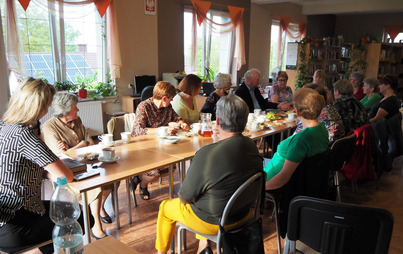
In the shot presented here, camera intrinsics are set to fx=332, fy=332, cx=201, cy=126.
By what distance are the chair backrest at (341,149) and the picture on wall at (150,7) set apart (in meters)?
4.83

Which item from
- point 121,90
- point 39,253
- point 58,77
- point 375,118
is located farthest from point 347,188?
point 58,77

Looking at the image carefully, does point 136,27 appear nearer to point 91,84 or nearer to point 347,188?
point 91,84

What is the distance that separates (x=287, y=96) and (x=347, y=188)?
179 cm

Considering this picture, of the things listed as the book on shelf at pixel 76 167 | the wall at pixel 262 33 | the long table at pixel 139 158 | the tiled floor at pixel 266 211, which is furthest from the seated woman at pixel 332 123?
the wall at pixel 262 33

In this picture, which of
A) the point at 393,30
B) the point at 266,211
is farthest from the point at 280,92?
the point at 393,30

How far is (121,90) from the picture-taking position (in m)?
6.21

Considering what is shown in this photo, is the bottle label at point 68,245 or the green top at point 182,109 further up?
the green top at point 182,109

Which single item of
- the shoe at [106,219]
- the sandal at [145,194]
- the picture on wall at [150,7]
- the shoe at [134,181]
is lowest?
the shoe at [106,219]

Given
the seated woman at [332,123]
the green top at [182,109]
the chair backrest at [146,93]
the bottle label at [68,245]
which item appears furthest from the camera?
the chair backrest at [146,93]

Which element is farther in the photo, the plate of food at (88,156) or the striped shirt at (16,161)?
the plate of food at (88,156)

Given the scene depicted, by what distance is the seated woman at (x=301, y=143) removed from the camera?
218 cm

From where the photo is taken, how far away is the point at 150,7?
630 centimetres

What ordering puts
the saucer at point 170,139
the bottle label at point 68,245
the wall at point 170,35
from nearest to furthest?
the bottle label at point 68,245 → the saucer at point 170,139 → the wall at point 170,35

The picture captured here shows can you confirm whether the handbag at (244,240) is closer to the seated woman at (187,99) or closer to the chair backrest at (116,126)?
the chair backrest at (116,126)
